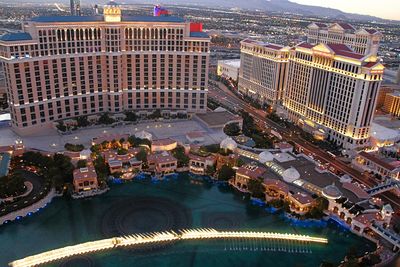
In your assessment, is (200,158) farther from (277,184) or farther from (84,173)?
(84,173)

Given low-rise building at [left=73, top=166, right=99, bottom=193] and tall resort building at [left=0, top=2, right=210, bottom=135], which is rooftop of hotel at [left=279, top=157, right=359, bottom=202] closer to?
tall resort building at [left=0, top=2, right=210, bottom=135]

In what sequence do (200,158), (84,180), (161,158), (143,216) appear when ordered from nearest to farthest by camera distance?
(143,216) < (84,180) < (161,158) < (200,158)

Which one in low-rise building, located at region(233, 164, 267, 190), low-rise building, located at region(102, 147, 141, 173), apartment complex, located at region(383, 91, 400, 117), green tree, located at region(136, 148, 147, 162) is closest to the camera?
low-rise building, located at region(233, 164, 267, 190)

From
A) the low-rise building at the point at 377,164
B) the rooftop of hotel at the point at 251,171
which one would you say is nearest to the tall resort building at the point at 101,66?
the rooftop of hotel at the point at 251,171

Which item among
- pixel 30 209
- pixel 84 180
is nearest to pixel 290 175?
pixel 84 180

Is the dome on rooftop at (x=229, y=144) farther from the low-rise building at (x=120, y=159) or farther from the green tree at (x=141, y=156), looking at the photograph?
the low-rise building at (x=120, y=159)

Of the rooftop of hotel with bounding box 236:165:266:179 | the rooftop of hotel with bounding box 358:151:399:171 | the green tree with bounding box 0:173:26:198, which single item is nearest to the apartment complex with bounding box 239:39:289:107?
the rooftop of hotel with bounding box 358:151:399:171
